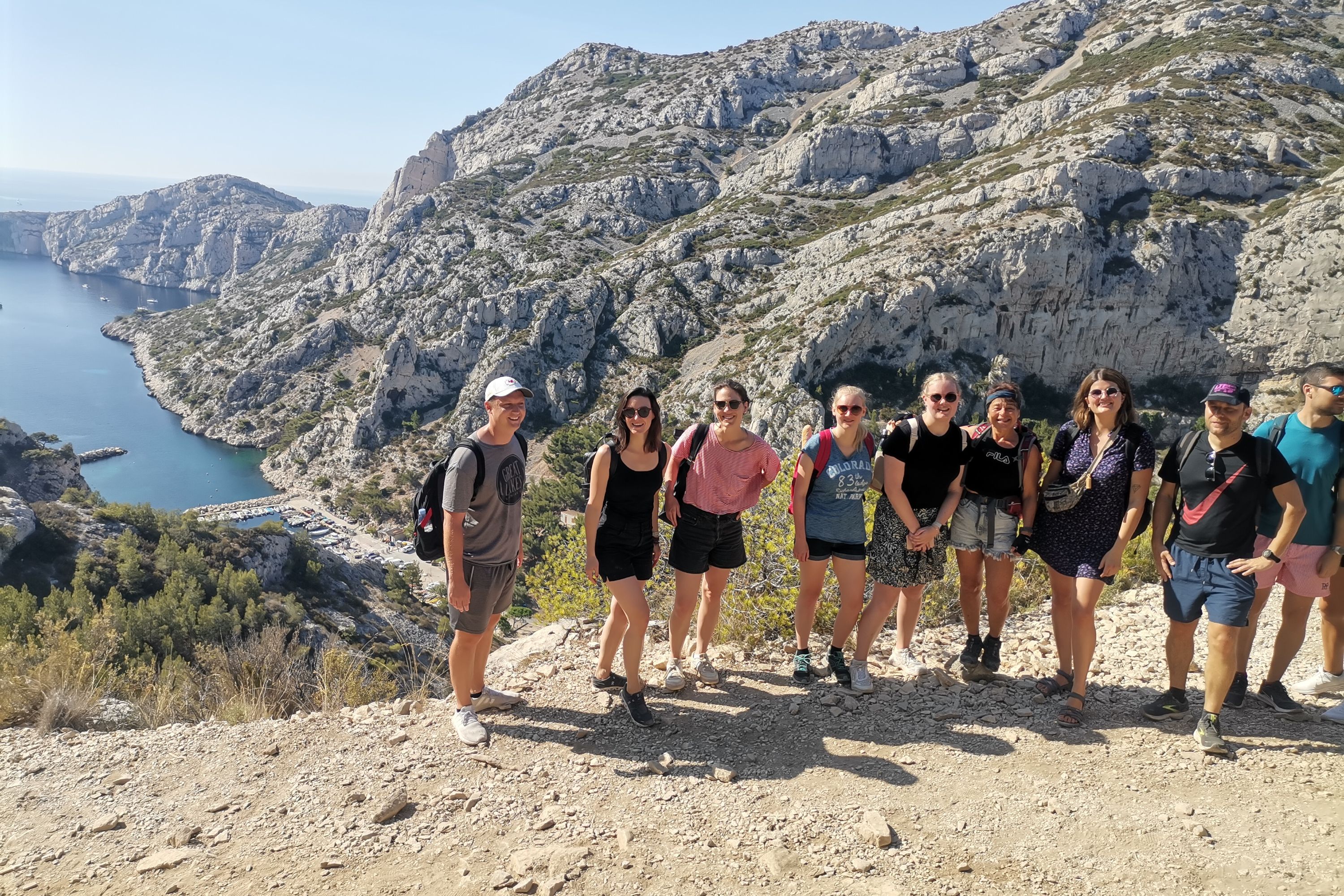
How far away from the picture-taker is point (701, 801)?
3104mm

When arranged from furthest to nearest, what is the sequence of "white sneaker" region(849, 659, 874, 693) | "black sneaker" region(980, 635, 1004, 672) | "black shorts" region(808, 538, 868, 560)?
1. "black sneaker" region(980, 635, 1004, 672)
2. "white sneaker" region(849, 659, 874, 693)
3. "black shorts" region(808, 538, 868, 560)

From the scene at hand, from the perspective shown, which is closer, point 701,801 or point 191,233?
point 701,801

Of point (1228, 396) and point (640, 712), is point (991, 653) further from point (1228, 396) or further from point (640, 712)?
point (640, 712)

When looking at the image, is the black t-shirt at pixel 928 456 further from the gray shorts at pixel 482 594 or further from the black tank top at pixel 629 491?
the gray shorts at pixel 482 594

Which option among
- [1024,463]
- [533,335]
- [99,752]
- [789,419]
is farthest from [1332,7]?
[99,752]

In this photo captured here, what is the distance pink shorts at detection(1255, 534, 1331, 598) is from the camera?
3.57m

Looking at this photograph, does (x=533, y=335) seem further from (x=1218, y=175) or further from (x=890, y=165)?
(x=1218, y=175)

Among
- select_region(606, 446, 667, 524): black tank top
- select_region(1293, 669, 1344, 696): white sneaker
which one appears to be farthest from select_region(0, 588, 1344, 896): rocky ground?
select_region(606, 446, 667, 524): black tank top

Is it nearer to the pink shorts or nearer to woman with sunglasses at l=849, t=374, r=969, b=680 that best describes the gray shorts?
woman with sunglasses at l=849, t=374, r=969, b=680

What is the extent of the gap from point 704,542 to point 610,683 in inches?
46.4

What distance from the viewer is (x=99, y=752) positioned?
352 cm

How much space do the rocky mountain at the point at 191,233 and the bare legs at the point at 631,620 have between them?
5387 inches

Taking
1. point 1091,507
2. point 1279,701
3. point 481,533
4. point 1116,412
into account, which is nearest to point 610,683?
point 481,533

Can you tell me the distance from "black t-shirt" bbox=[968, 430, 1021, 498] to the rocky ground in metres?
1.33
